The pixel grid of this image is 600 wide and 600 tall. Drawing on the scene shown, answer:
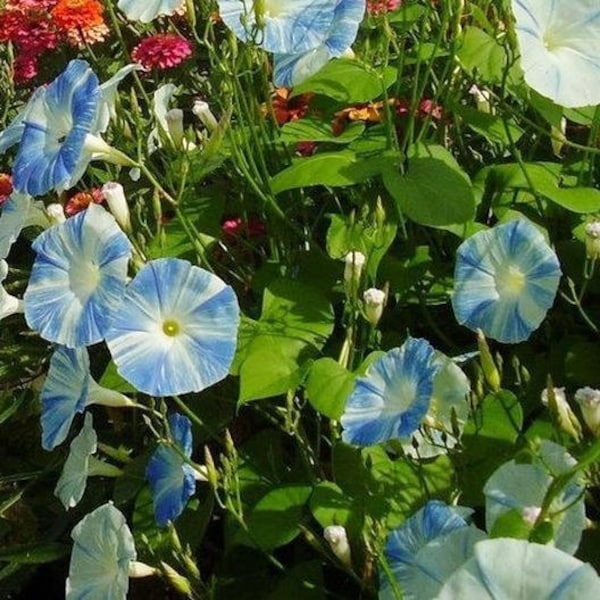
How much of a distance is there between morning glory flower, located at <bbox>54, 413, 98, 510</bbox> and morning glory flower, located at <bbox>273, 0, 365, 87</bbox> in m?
0.49

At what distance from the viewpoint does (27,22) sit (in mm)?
2627

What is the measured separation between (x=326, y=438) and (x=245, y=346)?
17 centimetres

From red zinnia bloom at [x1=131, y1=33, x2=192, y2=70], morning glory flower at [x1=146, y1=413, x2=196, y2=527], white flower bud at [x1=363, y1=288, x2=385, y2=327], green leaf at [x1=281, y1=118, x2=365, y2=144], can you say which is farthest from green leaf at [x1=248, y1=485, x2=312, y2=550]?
red zinnia bloom at [x1=131, y1=33, x2=192, y2=70]

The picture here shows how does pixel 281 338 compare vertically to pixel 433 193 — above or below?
below

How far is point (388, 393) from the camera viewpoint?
1.44 metres

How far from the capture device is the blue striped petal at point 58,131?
1519mm

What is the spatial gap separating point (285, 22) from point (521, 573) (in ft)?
2.79

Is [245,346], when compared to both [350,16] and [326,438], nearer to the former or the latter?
[326,438]

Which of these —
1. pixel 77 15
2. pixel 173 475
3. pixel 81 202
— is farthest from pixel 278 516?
pixel 77 15

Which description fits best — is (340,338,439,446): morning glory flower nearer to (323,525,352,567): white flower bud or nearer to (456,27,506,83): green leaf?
(323,525,352,567): white flower bud

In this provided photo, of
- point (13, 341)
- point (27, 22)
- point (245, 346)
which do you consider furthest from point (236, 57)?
point (27, 22)

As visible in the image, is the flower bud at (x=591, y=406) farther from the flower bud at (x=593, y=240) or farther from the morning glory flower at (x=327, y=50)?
the morning glory flower at (x=327, y=50)

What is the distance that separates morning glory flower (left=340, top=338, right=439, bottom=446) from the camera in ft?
4.57

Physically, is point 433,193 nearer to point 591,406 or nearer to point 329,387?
point 329,387
